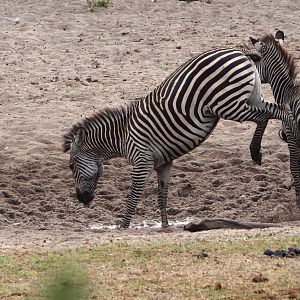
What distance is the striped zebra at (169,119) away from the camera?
10.1 metres

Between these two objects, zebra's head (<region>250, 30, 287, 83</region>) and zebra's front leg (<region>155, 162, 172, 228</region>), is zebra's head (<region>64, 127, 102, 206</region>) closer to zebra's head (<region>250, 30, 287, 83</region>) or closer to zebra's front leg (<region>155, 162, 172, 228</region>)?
zebra's front leg (<region>155, 162, 172, 228</region>)

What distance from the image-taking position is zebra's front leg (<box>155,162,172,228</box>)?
10414 millimetres

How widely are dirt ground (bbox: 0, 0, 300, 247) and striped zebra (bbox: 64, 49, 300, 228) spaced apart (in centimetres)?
61

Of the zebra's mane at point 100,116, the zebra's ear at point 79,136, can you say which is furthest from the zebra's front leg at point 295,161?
the zebra's ear at point 79,136

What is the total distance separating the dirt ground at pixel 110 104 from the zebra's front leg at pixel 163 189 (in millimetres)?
483

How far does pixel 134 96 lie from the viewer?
14.9m

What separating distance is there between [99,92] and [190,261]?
8.28 m

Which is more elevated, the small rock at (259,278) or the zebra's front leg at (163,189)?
the small rock at (259,278)

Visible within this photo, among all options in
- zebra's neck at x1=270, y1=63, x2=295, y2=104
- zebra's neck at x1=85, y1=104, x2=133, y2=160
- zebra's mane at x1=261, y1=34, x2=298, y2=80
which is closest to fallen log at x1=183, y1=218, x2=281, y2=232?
zebra's neck at x1=85, y1=104, x2=133, y2=160

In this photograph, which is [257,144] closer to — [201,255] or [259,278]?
[201,255]

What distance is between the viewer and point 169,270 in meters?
6.85

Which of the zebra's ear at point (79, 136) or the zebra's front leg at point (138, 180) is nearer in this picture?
the zebra's front leg at point (138, 180)

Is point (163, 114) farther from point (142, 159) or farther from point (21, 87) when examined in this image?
point (21, 87)

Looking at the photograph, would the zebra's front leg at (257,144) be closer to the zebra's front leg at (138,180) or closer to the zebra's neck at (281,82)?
Result: the zebra's neck at (281,82)
